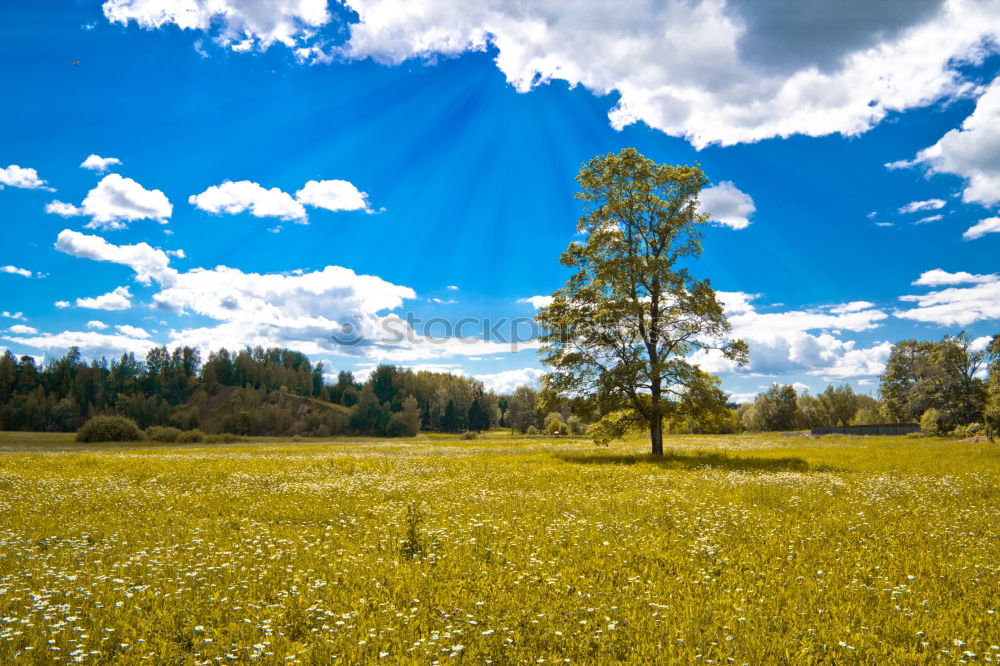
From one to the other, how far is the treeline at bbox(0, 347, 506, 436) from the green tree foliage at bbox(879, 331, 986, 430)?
10218 centimetres

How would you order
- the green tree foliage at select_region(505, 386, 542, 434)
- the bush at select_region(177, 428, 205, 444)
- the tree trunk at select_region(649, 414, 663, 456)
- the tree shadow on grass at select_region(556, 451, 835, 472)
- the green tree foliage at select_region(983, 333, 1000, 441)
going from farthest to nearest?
the green tree foliage at select_region(505, 386, 542, 434), the bush at select_region(177, 428, 205, 444), the green tree foliage at select_region(983, 333, 1000, 441), the tree trunk at select_region(649, 414, 663, 456), the tree shadow on grass at select_region(556, 451, 835, 472)

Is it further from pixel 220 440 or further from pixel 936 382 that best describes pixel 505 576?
pixel 936 382

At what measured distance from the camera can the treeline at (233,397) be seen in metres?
132

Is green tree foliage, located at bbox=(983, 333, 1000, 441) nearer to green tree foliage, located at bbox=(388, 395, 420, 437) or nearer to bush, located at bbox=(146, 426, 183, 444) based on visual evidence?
bush, located at bbox=(146, 426, 183, 444)

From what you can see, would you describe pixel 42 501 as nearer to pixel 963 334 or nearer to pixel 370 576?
pixel 370 576

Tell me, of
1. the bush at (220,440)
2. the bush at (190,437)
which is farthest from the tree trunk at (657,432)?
the bush at (190,437)

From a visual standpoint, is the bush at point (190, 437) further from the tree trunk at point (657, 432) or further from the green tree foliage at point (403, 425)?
the tree trunk at point (657, 432)

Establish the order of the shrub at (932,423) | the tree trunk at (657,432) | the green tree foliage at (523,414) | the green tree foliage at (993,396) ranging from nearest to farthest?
the tree trunk at (657,432) < the green tree foliage at (993,396) < the shrub at (932,423) < the green tree foliage at (523,414)

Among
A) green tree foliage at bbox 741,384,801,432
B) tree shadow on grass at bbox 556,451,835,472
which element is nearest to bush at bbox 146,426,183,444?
tree shadow on grass at bbox 556,451,835,472

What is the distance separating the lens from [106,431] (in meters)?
68.1

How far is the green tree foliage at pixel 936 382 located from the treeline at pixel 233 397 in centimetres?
10218

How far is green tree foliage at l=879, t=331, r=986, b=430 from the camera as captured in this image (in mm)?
77312

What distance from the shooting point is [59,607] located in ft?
22.5

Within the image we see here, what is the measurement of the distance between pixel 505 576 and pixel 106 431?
79.7 m
